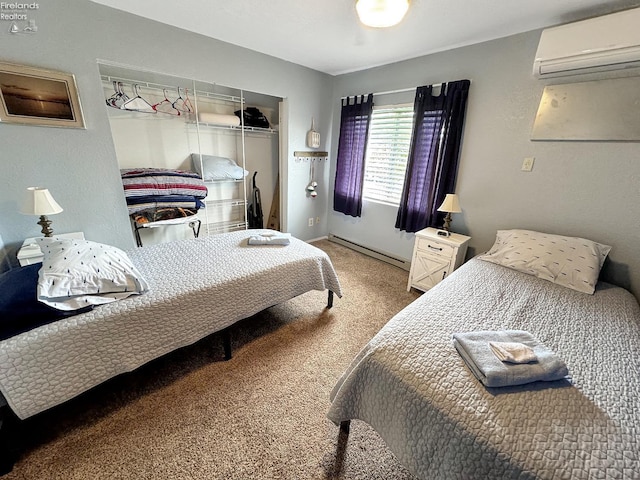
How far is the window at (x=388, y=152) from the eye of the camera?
300cm

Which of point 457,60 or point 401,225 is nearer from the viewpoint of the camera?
point 457,60

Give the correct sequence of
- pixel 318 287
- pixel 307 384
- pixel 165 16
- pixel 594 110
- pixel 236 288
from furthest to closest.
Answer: pixel 318 287
pixel 165 16
pixel 594 110
pixel 236 288
pixel 307 384

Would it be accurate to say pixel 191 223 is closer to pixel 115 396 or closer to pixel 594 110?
pixel 115 396

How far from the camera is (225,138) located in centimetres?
327

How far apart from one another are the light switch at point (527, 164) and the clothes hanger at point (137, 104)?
3598 mm

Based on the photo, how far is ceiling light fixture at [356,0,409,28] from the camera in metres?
1.46

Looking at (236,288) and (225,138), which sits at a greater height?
(225,138)

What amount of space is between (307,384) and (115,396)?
111cm

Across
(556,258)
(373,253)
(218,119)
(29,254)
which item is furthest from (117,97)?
(556,258)

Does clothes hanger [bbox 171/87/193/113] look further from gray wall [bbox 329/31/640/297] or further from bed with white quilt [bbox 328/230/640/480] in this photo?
bed with white quilt [bbox 328/230/640/480]

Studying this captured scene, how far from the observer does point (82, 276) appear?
1337mm

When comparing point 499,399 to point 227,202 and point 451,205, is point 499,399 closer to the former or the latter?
point 451,205

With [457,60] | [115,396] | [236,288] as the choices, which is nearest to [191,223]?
[236,288]

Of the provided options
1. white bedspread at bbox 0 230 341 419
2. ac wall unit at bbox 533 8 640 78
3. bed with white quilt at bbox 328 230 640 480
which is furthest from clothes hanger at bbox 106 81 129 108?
ac wall unit at bbox 533 8 640 78
